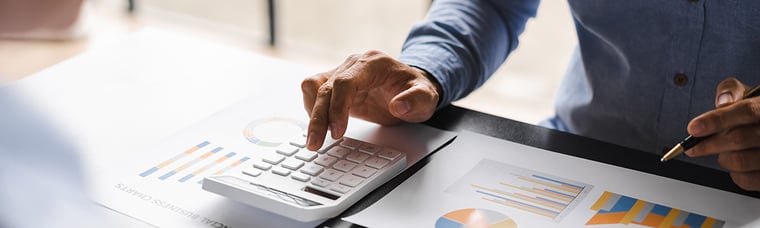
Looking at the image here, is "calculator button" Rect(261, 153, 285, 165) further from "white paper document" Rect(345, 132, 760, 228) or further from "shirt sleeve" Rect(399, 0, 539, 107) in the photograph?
"shirt sleeve" Rect(399, 0, 539, 107)

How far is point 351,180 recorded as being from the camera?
855mm

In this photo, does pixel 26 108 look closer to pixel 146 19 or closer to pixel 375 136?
pixel 375 136

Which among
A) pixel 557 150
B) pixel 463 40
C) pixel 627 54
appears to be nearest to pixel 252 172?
pixel 557 150

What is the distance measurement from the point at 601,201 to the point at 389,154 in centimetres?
22

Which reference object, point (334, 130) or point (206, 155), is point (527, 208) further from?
point (206, 155)

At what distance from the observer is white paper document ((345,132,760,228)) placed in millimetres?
801

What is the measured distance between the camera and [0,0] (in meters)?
0.73

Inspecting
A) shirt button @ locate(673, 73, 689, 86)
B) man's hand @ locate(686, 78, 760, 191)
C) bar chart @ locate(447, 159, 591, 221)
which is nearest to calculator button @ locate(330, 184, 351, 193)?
bar chart @ locate(447, 159, 591, 221)

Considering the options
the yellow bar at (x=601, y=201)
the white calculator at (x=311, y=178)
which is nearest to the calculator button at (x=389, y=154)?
the white calculator at (x=311, y=178)

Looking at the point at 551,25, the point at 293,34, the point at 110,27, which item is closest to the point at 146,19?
the point at 110,27

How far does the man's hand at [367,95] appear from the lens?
0.94 m

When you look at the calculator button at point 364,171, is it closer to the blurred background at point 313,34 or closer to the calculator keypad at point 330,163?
the calculator keypad at point 330,163

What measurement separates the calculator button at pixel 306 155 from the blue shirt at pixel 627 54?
0.23 meters

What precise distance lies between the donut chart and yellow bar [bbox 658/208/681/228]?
39 centimetres
